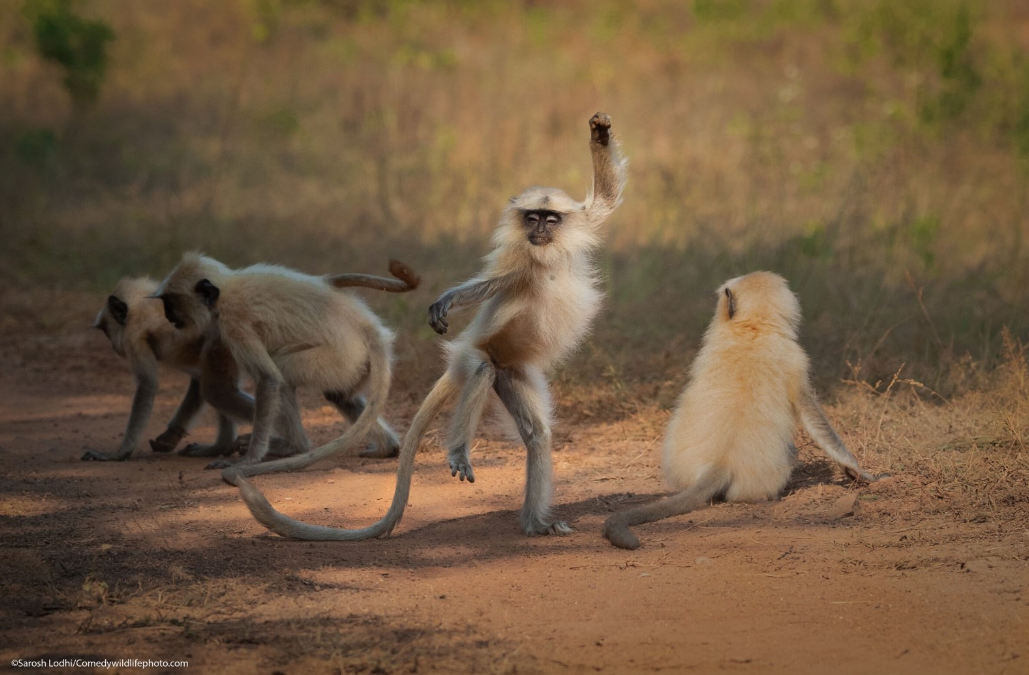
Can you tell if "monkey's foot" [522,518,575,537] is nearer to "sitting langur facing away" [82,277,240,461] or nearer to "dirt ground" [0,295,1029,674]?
"dirt ground" [0,295,1029,674]

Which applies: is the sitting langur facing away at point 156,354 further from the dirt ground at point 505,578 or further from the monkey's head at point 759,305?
the monkey's head at point 759,305

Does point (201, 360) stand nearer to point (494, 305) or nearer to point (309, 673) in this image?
point (494, 305)

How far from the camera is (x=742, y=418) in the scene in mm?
5316

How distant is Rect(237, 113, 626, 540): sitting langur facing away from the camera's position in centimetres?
521

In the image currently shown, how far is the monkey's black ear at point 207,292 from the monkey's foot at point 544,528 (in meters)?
2.81

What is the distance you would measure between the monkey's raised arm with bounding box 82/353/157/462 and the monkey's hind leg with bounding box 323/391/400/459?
3.84 ft

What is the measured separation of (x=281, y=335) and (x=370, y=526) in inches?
76.5

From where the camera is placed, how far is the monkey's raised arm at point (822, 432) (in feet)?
17.7

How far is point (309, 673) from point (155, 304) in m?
4.42

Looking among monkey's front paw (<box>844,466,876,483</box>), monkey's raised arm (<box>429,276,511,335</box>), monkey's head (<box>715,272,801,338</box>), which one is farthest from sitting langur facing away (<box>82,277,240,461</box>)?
monkey's front paw (<box>844,466,876,483</box>)

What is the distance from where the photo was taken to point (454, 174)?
13359 mm

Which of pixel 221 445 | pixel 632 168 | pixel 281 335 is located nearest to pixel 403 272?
pixel 281 335

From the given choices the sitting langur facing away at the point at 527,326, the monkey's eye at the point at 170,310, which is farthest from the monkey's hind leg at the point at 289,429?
the sitting langur facing away at the point at 527,326

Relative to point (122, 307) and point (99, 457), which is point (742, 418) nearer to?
point (99, 457)
